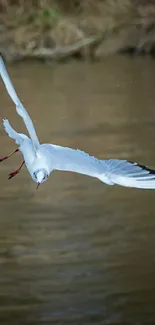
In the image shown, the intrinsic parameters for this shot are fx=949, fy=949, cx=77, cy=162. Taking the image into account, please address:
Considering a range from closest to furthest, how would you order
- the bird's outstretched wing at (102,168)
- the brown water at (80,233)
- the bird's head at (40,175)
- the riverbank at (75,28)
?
the bird's head at (40,175) < the bird's outstretched wing at (102,168) < the brown water at (80,233) < the riverbank at (75,28)

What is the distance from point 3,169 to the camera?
3.06 metres

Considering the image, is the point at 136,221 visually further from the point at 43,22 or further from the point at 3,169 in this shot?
the point at 43,22

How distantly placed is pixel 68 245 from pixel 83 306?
356mm

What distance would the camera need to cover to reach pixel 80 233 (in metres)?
2.46

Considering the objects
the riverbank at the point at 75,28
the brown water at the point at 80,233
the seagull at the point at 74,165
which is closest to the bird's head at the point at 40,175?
the seagull at the point at 74,165

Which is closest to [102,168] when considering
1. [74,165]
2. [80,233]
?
[74,165]

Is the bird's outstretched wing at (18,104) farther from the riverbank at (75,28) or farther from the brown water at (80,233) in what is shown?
the riverbank at (75,28)

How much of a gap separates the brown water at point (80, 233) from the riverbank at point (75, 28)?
1511 mm

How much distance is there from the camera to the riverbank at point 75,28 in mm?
5535

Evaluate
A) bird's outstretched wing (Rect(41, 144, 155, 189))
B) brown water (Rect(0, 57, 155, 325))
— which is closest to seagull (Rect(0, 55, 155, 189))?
bird's outstretched wing (Rect(41, 144, 155, 189))

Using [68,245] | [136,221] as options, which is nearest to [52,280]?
[68,245]

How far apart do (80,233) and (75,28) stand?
3.37 metres

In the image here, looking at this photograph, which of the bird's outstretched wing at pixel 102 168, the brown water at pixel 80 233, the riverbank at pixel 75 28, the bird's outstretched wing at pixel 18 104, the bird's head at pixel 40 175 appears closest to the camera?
the bird's outstretched wing at pixel 18 104

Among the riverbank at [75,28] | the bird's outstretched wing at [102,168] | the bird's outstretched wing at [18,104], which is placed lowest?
the riverbank at [75,28]
